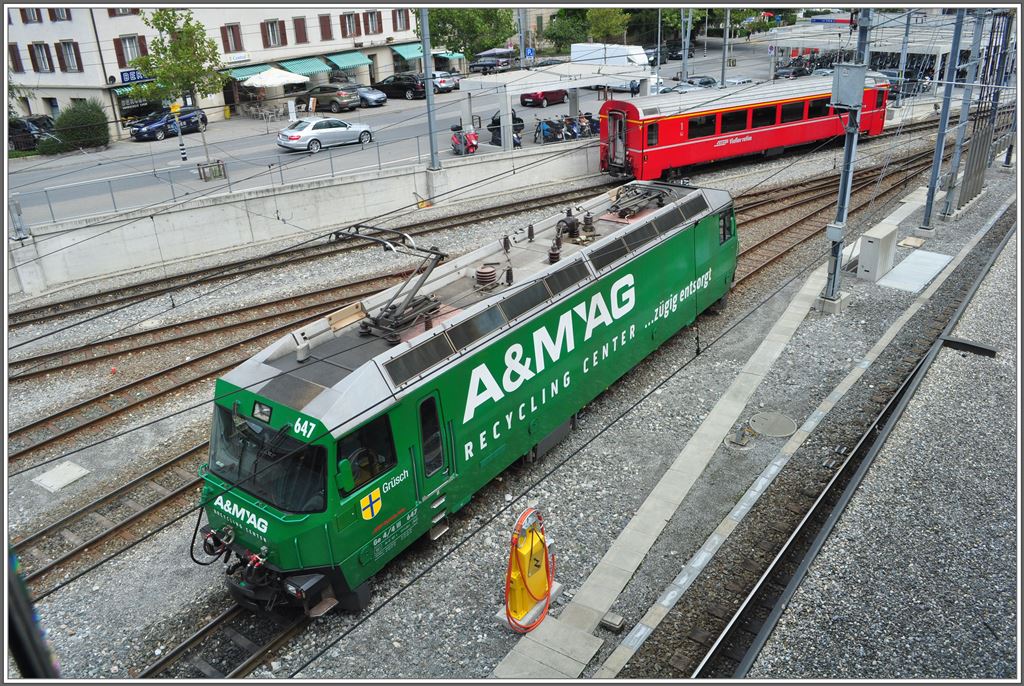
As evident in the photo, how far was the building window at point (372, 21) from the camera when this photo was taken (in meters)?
51.7

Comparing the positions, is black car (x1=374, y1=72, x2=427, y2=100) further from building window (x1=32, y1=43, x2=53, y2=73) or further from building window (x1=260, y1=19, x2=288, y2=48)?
building window (x1=32, y1=43, x2=53, y2=73)

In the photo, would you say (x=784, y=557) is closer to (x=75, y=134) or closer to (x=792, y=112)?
(x=792, y=112)

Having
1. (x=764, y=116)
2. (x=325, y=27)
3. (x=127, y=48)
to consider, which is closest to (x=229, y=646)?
(x=764, y=116)

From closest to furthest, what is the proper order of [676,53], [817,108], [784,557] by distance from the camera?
[784,557], [817,108], [676,53]

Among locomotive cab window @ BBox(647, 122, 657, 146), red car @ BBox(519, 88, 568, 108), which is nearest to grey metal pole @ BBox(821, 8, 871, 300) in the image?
locomotive cab window @ BBox(647, 122, 657, 146)

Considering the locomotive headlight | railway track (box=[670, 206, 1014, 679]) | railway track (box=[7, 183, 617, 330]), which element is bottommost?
railway track (box=[670, 206, 1014, 679])

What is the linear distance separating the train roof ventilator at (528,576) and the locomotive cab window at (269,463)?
2423mm

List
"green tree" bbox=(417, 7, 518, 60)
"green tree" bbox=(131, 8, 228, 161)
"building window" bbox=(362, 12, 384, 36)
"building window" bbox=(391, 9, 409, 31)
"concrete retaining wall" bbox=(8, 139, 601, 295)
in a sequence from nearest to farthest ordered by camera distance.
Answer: "concrete retaining wall" bbox=(8, 139, 601, 295), "green tree" bbox=(131, 8, 228, 161), "building window" bbox=(362, 12, 384, 36), "green tree" bbox=(417, 7, 518, 60), "building window" bbox=(391, 9, 409, 31)

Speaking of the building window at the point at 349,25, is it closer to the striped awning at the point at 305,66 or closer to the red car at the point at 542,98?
the striped awning at the point at 305,66

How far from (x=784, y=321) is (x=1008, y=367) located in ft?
15.0

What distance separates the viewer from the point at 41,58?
4312 cm

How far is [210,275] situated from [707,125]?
17934mm

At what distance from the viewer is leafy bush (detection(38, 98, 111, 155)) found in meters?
36.7

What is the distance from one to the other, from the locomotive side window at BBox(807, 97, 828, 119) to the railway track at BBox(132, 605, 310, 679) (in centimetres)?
2859
